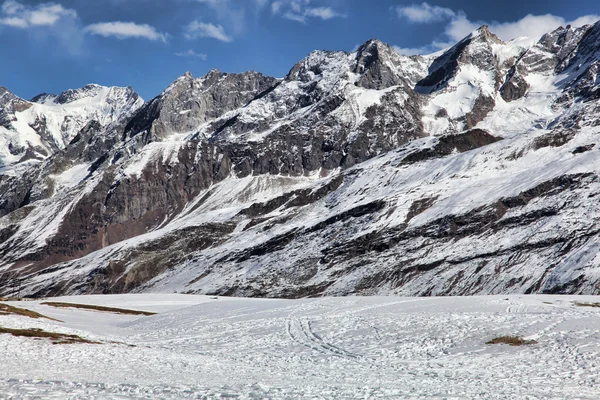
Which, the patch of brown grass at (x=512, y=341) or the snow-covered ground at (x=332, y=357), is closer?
the snow-covered ground at (x=332, y=357)

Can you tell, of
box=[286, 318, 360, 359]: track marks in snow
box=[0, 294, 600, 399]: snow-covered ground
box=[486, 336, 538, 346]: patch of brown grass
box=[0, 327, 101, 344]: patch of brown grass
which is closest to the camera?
box=[0, 294, 600, 399]: snow-covered ground

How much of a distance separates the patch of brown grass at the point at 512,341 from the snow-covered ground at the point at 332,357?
27.8 inches

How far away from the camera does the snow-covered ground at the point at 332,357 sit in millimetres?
26734

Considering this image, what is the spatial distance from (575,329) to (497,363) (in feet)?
32.5

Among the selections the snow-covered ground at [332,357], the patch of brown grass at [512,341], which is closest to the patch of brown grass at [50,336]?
the snow-covered ground at [332,357]

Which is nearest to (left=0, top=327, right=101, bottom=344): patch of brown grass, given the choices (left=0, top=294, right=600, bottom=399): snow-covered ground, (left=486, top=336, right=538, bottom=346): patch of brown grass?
(left=0, top=294, right=600, bottom=399): snow-covered ground

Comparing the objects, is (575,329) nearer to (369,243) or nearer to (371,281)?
(371,281)

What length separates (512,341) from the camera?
3941cm

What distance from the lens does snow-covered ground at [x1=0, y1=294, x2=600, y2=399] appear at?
2673 cm

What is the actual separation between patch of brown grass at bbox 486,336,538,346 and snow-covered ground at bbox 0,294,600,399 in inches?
27.8

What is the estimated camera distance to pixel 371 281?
565 ft

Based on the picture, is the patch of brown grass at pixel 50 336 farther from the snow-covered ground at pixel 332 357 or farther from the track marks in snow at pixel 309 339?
the track marks in snow at pixel 309 339

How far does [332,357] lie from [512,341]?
12.1m

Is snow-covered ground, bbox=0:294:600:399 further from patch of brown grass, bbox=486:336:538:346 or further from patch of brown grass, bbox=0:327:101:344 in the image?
patch of brown grass, bbox=0:327:101:344
